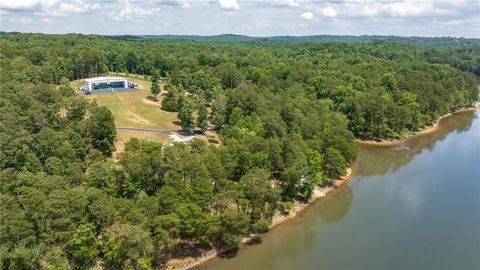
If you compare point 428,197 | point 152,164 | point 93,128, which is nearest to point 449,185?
point 428,197

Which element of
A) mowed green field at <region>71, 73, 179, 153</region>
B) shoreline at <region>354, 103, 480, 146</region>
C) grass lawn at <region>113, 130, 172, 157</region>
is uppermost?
mowed green field at <region>71, 73, 179, 153</region>

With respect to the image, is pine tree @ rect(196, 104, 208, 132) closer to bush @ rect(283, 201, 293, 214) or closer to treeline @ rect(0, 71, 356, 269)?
treeline @ rect(0, 71, 356, 269)

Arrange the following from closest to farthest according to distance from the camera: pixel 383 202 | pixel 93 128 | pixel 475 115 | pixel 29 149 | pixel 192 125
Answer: pixel 29 149 → pixel 383 202 → pixel 93 128 → pixel 192 125 → pixel 475 115

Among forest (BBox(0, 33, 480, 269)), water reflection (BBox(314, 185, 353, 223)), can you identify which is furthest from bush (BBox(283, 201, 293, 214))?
water reflection (BBox(314, 185, 353, 223))

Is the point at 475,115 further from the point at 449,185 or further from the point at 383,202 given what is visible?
the point at 383,202

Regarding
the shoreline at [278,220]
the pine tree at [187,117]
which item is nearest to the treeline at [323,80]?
the pine tree at [187,117]

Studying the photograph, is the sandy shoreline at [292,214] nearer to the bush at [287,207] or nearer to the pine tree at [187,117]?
the bush at [287,207]
